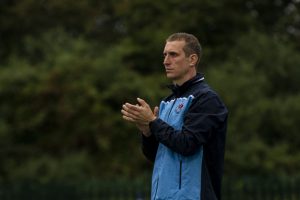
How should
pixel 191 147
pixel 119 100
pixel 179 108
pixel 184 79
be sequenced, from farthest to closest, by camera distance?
pixel 119 100
pixel 184 79
pixel 179 108
pixel 191 147

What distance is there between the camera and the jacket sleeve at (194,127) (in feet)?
14.7

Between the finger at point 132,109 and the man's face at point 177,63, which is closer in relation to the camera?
the finger at point 132,109

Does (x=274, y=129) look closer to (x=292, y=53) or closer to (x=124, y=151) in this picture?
(x=292, y=53)

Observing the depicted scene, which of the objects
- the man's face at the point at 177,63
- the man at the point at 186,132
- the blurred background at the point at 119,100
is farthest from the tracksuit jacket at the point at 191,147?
the blurred background at the point at 119,100

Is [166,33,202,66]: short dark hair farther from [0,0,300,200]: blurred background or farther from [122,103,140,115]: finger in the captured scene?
[0,0,300,200]: blurred background

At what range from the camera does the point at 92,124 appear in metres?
17.8

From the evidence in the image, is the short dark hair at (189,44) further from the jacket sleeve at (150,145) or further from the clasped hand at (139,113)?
the jacket sleeve at (150,145)

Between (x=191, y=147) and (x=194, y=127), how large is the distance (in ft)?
0.40

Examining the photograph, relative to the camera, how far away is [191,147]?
14.7 ft

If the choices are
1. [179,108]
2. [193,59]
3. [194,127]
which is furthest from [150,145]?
[193,59]

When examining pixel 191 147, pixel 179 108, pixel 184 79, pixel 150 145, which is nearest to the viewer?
pixel 191 147

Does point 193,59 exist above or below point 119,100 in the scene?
above

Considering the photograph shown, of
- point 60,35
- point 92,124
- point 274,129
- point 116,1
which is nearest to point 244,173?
point 274,129

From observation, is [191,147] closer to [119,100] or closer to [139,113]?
[139,113]
